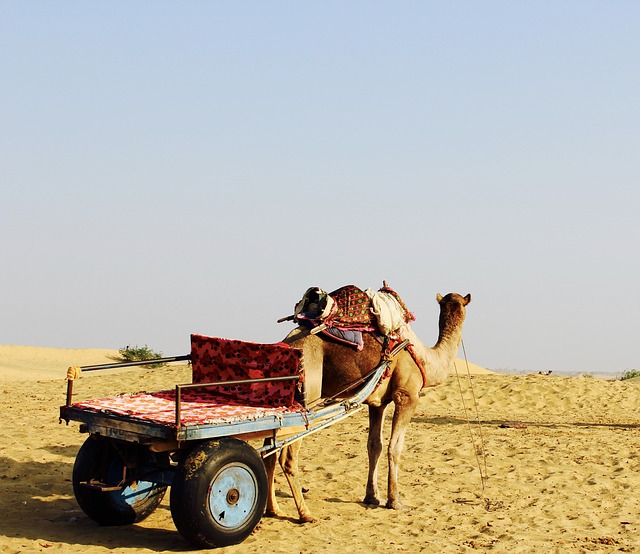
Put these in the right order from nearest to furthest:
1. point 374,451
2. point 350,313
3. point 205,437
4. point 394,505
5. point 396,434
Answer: point 205,437
point 350,313
point 394,505
point 396,434
point 374,451

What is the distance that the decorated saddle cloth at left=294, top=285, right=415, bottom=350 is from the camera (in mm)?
9375

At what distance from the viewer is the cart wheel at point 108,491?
329 inches

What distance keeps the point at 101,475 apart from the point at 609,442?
31.6 ft

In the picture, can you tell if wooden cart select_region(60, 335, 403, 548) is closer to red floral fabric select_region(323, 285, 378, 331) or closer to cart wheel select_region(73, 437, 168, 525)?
cart wheel select_region(73, 437, 168, 525)

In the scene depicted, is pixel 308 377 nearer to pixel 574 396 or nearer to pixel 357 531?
pixel 357 531

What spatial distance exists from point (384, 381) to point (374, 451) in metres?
0.97

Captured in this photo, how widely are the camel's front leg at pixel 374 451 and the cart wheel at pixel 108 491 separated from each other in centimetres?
256

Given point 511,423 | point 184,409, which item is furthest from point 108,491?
point 511,423

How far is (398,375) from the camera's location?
10039mm

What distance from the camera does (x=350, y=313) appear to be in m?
9.58

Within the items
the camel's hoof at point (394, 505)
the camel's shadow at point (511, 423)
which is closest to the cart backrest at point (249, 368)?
the camel's hoof at point (394, 505)

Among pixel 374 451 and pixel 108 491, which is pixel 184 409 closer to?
pixel 108 491

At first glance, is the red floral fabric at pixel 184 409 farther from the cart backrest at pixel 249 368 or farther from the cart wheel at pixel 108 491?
the cart wheel at pixel 108 491

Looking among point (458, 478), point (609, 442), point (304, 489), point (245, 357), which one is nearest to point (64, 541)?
point (245, 357)
